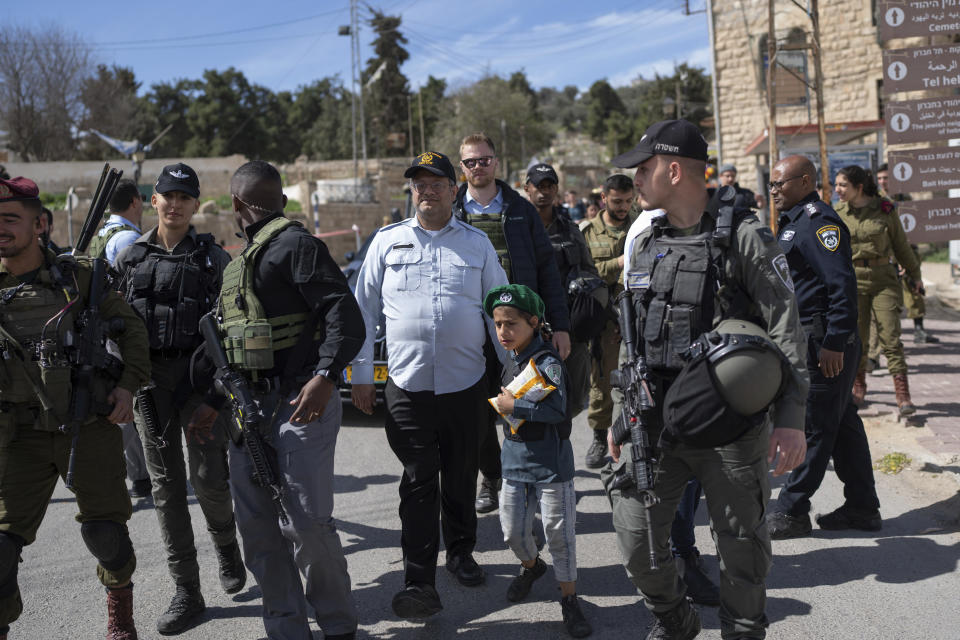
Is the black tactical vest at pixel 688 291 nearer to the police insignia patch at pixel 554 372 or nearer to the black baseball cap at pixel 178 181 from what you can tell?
the police insignia patch at pixel 554 372

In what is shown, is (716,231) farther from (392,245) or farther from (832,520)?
(832,520)

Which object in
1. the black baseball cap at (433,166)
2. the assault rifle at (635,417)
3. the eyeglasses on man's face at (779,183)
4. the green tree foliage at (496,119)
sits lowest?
the assault rifle at (635,417)

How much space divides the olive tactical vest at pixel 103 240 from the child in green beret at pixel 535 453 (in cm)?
270

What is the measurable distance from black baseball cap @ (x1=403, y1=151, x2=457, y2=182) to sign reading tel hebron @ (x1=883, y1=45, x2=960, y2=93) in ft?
15.0

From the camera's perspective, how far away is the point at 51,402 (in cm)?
325

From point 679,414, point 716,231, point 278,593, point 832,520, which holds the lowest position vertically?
point 832,520

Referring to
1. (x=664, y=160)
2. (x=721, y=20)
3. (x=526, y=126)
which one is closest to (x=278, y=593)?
(x=664, y=160)

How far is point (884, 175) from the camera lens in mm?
9586

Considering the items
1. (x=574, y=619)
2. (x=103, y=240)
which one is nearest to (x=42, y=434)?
(x=103, y=240)

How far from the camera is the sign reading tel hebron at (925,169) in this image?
6.85 meters

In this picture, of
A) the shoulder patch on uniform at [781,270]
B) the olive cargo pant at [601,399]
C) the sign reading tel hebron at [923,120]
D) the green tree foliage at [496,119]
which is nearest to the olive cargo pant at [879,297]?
the sign reading tel hebron at [923,120]

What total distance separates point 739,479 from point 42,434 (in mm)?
2826

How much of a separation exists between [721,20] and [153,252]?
881 inches

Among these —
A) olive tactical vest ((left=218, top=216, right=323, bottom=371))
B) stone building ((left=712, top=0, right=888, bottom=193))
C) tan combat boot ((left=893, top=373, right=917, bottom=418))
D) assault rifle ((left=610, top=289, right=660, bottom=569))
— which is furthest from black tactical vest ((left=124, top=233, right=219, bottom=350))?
stone building ((left=712, top=0, right=888, bottom=193))
